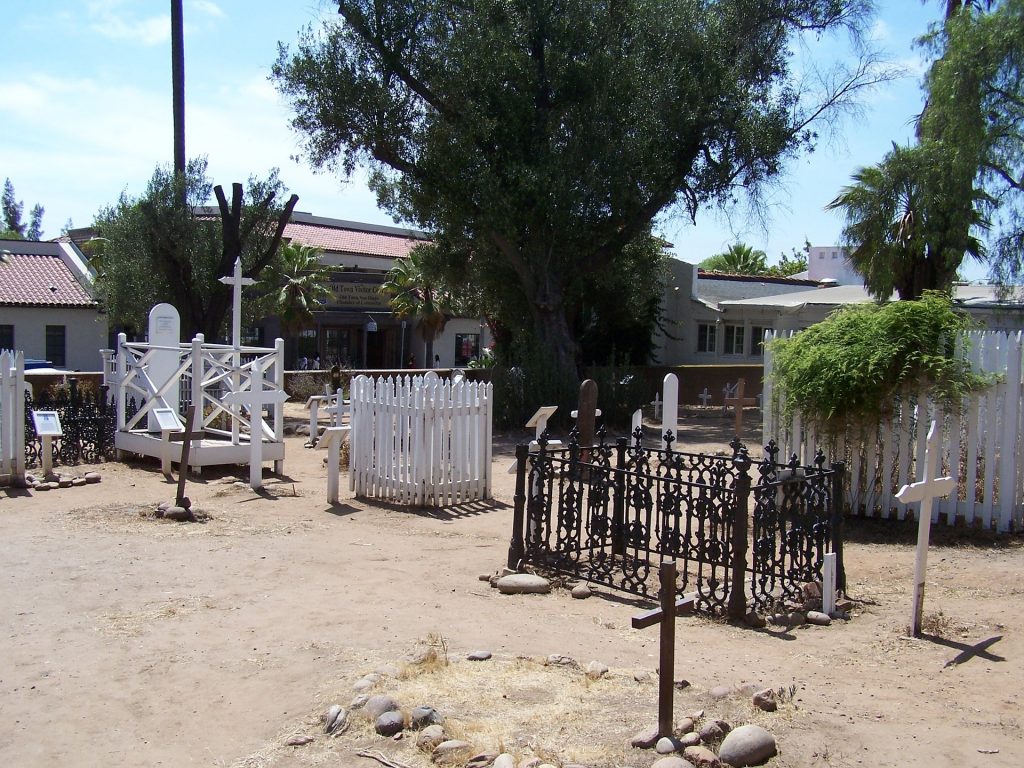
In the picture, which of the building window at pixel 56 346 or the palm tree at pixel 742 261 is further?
the palm tree at pixel 742 261

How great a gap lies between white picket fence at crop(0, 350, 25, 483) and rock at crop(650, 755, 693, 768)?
10.1 m

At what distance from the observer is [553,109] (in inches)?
833

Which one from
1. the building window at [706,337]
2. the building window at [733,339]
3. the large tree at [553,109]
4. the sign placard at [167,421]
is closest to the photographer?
the sign placard at [167,421]

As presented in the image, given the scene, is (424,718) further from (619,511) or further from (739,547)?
(619,511)

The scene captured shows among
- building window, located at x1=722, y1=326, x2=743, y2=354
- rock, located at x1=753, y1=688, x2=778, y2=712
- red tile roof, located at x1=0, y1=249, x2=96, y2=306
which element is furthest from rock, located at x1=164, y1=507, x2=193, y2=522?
red tile roof, located at x1=0, y1=249, x2=96, y2=306

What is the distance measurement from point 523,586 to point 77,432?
946cm

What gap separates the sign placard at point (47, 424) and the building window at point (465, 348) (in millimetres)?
30535

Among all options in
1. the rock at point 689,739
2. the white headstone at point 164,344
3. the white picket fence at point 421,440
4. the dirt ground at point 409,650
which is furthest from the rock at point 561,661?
the white headstone at point 164,344

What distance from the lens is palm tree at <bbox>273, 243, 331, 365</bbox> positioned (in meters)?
33.0

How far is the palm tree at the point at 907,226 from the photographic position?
21.7 meters

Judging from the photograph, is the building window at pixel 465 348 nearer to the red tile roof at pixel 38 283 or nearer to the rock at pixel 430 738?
the red tile roof at pixel 38 283

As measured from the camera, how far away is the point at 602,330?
97.0 ft

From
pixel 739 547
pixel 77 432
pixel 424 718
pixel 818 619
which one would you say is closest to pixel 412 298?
pixel 77 432

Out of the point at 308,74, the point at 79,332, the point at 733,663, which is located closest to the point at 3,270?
the point at 79,332
